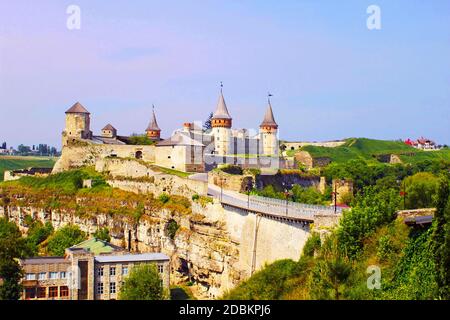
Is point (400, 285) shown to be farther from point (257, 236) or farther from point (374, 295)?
point (257, 236)

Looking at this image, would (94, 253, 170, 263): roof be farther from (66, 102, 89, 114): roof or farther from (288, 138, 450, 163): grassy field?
(288, 138, 450, 163): grassy field

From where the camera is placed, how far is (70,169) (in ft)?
245

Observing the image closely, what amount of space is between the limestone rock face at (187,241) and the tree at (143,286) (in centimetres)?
601

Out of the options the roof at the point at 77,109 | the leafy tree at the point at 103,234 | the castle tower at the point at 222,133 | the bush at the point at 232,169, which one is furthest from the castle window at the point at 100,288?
the roof at the point at 77,109

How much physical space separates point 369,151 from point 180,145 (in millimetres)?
47086

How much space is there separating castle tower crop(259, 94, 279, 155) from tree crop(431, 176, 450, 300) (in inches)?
2097

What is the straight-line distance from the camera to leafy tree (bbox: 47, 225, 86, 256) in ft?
189

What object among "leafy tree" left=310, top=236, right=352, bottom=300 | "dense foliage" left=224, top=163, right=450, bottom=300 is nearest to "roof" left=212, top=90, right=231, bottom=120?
"dense foliage" left=224, top=163, right=450, bottom=300

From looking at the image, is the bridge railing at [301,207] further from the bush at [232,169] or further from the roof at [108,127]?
the roof at [108,127]

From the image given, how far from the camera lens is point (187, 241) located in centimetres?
5331

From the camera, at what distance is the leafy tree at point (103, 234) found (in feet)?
197

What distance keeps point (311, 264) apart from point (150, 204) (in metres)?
30.6

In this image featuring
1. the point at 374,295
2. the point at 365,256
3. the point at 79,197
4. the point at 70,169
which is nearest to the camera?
the point at 374,295

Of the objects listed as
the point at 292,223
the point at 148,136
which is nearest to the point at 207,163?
the point at 148,136
